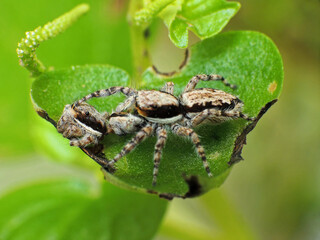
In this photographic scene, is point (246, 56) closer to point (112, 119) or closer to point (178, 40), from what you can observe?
point (178, 40)

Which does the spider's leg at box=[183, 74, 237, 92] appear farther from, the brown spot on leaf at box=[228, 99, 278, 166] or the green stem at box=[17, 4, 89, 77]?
the green stem at box=[17, 4, 89, 77]

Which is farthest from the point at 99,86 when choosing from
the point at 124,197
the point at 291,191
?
the point at 291,191

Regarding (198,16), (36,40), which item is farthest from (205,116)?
(36,40)

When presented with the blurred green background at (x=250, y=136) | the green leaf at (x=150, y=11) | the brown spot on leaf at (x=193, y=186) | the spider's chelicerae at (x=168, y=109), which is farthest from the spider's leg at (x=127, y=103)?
the blurred green background at (x=250, y=136)

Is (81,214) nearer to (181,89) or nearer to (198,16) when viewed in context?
(181,89)

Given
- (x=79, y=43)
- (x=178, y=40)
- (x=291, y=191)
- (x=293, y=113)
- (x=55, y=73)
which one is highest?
(x=178, y=40)

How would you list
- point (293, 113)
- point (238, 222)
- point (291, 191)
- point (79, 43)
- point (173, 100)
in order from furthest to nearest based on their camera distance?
point (293, 113)
point (291, 191)
point (79, 43)
point (238, 222)
point (173, 100)
